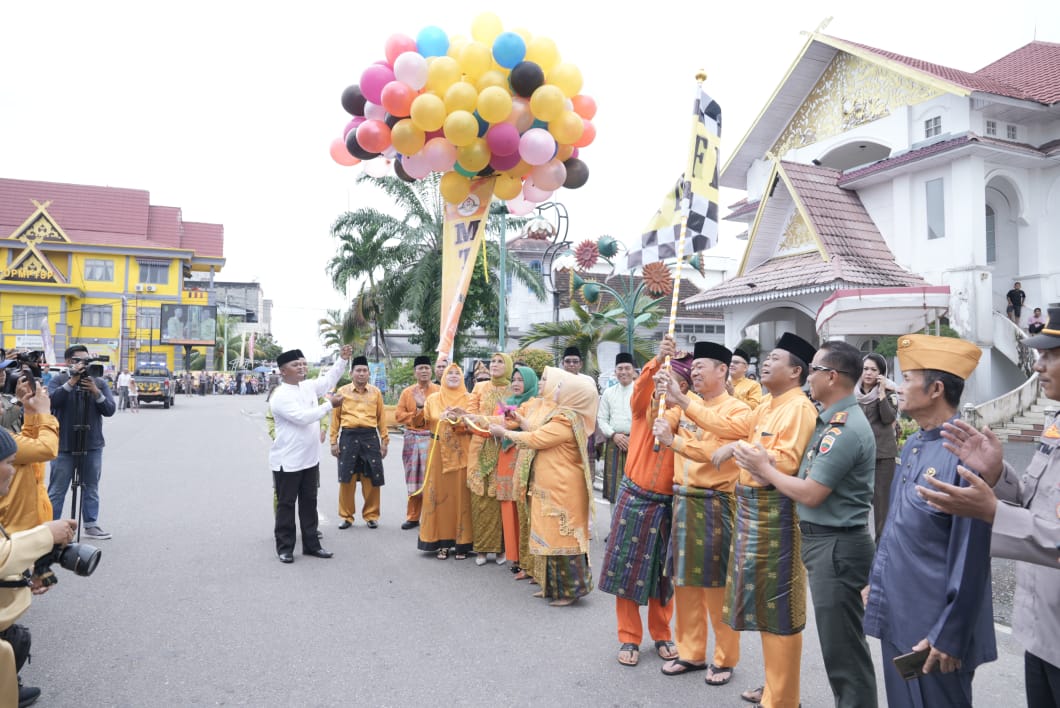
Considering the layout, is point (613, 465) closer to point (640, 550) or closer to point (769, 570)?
point (640, 550)

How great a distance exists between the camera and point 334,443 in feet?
26.1

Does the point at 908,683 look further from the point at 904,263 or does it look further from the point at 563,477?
the point at 904,263

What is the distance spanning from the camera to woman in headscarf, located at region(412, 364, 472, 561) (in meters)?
6.55

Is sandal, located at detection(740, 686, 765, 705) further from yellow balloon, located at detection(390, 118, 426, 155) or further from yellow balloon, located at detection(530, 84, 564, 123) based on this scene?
yellow balloon, located at detection(390, 118, 426, 155)

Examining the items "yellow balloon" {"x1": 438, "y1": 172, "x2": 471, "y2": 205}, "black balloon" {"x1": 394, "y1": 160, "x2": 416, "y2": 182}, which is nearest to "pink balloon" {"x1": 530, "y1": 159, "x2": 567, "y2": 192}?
"yellow balloon" {"x1": 438, "y1": 172, "x2": 471, "y2": 205}

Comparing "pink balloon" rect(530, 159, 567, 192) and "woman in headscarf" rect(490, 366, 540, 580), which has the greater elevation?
"pink balloon" rect(530, 159, 567, 192)

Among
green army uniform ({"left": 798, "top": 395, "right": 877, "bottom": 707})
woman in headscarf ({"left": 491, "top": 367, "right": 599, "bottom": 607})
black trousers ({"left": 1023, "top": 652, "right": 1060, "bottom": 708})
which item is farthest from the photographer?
woman in headscarf ({"left": 491, "top": 367, "right": 599, "bottom": 607})

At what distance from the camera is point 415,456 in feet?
25.4

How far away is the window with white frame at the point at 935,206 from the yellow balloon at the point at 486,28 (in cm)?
1139

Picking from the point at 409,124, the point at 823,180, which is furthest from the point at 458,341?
the point at 409,124

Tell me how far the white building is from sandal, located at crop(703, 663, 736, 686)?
1015 cm

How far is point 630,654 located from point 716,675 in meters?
0.49

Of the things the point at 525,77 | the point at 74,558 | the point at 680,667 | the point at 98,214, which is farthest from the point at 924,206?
the point at 98,214

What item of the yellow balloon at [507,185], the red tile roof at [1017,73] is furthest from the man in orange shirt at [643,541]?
the red tile roof at [1017,73]
